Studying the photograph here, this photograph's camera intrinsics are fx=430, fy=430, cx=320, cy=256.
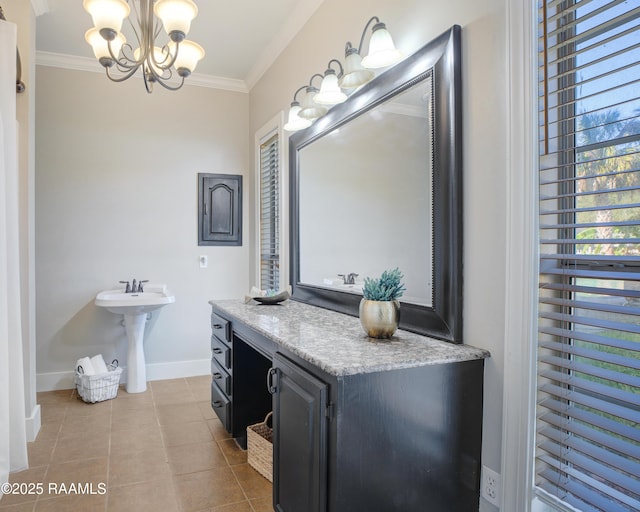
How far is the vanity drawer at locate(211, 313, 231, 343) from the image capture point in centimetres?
258

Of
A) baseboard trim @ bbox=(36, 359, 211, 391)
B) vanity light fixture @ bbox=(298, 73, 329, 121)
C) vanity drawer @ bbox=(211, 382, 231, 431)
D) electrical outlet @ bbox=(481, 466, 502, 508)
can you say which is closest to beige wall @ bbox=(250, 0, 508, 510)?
electrical outlet @ bbox=(481, 466, 502, 508)

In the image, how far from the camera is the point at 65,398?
3.49 meters

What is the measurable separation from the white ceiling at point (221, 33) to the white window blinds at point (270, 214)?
2.42 feet

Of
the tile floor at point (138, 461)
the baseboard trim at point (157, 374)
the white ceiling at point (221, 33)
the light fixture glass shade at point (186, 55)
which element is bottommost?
the tile floor at point (138, 461)

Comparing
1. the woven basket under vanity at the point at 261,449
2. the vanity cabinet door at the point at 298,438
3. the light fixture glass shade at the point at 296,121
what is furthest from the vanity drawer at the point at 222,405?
the light fixture glass shade at the point at 296,121

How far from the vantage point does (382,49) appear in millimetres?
1817

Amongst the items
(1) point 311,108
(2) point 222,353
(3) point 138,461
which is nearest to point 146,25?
(1) point 311,108

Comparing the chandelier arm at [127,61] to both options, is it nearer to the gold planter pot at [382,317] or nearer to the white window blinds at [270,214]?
the white window blinds at [270,214]

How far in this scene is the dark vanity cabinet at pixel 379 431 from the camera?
51.6 inches

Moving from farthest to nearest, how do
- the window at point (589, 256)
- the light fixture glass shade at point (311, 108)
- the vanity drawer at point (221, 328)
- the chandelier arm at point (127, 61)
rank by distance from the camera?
1. the vanity drawer at point (221, 328)
2. the light fixture glass shade at point (311, 108)
3. the chandelier arm at point (127, 61)
4. the window at point (589, 256)

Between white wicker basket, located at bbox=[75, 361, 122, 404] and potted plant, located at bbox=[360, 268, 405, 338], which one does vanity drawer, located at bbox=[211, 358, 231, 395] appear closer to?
white wicker basket, located at bbox=[75, 361, 122, 404]

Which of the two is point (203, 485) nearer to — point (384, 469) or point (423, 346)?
point (384, 469)

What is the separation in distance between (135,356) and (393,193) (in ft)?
9.07

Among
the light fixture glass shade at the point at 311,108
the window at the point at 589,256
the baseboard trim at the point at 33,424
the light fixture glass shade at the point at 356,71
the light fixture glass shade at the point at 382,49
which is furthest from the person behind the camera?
the baseboard trim at the point at 33,424
